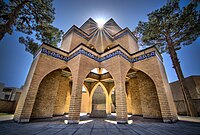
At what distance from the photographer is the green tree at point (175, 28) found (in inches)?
306

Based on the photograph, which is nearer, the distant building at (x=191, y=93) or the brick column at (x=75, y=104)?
the brick column at (x=75, y=104)

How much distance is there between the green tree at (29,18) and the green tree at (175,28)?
878cm

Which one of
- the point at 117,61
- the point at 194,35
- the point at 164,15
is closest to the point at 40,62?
the point at 117,61

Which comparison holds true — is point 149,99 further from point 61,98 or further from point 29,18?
point 29,18

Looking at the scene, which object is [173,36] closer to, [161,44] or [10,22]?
[161,44]

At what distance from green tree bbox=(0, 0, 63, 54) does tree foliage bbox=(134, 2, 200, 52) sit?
8.73 meters

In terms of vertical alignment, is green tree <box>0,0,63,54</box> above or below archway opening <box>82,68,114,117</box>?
above

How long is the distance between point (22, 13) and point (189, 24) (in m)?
13.5

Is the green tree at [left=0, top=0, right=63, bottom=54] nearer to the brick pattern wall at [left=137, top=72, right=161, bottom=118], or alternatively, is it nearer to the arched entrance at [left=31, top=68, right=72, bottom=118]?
the arched entrance at [left=31, top=68, right=72, bottom=118]

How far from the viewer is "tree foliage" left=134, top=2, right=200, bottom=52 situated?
25.6 feet

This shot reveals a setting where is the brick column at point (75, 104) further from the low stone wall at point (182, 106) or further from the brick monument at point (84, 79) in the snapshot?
the low stone wall at point (182, 106)

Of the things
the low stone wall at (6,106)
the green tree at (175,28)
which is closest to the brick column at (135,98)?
the green tree at (175,28)

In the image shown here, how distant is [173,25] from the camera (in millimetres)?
8281

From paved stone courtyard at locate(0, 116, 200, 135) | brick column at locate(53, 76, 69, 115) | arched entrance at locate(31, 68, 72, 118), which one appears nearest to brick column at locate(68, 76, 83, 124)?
paved stone courtyard at locate(0, 116, 200, 135)
